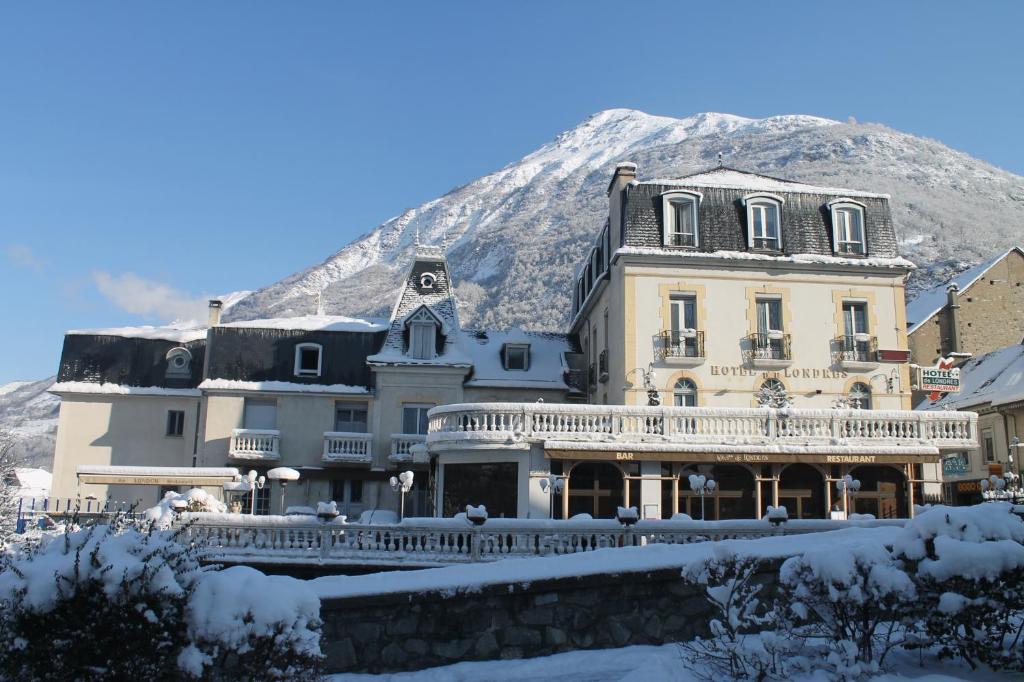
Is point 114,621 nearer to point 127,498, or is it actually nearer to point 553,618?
point 553,618

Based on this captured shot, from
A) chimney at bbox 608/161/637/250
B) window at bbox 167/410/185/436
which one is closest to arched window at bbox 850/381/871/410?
chimney at bbox 608/161/637/250

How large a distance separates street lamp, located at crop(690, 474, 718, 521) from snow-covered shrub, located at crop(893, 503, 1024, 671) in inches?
439

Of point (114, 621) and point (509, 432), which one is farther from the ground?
point (509, 432)

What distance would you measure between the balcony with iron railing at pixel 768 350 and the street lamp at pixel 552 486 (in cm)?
759

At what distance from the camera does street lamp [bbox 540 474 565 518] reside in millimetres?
23422

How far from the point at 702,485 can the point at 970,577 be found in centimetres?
1251

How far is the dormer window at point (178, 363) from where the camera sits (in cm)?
3397

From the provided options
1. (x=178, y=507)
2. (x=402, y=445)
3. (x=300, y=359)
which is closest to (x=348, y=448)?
(x=402, y=445)

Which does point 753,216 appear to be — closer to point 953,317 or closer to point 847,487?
point 847,487

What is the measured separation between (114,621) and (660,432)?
18.0 m

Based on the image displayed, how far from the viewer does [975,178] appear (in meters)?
113

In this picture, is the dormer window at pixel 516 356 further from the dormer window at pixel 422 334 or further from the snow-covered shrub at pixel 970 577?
the snow-covered shrub at pixel 970 577

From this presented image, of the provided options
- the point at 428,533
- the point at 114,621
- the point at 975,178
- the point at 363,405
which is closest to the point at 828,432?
the point at 428,533

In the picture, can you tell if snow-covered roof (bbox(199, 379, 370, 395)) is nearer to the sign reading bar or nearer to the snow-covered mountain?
the sign reading bar
